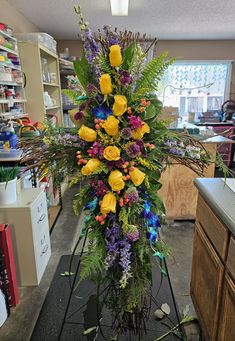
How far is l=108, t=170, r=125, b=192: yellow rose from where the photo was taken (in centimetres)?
74

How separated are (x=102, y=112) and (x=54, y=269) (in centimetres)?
176

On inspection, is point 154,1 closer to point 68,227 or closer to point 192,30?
point 192,30

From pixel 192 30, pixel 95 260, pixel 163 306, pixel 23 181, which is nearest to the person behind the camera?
pixel 95 260

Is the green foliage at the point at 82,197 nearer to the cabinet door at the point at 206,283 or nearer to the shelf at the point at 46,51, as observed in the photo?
the cabinet door at the point at 206,283

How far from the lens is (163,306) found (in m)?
1.61

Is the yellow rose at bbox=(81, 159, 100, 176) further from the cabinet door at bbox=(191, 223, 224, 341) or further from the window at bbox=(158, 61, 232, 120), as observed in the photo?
the window at bbox=(158, 61, 232, 120)

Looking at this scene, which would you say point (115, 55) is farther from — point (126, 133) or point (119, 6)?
point (119, 6)

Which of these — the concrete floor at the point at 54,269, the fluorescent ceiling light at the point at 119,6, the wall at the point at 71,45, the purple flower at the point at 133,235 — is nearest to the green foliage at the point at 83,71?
the purple flower at the point at 133,235

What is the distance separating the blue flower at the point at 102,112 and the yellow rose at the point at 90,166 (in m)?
0.13

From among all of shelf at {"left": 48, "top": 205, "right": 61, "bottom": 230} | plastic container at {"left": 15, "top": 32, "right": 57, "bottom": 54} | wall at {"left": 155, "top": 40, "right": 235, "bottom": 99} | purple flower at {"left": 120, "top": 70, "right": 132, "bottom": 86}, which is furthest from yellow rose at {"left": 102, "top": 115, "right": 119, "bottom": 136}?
wall at {"left": 155, "top": 40, "right": 235, "bottom": 99}

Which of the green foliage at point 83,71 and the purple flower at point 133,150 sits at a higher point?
the green foliage at point 83,71

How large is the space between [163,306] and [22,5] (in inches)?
136

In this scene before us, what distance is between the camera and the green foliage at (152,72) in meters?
0.78

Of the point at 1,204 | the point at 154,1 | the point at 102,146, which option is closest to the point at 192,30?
the point at 154,1
